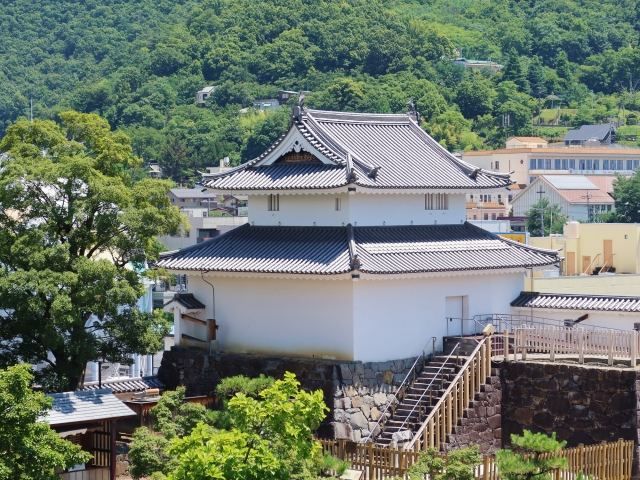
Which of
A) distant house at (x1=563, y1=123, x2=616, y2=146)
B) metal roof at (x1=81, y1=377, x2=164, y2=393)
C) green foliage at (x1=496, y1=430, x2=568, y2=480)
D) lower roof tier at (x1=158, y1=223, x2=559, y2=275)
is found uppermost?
distant house at (x1=563, y1=123, x2=616, y2=146)

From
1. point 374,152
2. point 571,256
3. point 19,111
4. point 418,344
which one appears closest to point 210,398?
point 418,344

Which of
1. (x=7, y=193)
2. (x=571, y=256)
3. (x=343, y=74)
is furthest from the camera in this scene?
(x=343, y=74)

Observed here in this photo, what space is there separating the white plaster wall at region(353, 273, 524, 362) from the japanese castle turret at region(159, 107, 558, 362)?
0.04 m

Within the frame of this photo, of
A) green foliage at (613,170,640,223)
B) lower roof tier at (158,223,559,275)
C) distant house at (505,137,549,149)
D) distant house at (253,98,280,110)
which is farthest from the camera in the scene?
distant house at (253,98,280,110)

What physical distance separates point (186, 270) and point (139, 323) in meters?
2.56

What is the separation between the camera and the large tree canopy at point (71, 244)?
34.8 metres

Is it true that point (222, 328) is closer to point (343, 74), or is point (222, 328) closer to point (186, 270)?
point (186, 270)

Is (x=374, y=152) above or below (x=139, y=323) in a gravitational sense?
above

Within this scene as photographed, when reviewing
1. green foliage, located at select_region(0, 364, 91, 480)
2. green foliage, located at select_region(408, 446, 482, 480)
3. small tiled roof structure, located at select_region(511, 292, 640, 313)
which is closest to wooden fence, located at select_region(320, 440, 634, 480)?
green foliage, located at select_region(408, 446, 482, 480)

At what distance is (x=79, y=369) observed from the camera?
120ft

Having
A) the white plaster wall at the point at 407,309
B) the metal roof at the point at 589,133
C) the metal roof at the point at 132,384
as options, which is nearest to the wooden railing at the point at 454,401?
the white plaster wall at the point at 407,309

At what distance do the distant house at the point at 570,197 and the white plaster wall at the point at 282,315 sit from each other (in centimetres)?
7130

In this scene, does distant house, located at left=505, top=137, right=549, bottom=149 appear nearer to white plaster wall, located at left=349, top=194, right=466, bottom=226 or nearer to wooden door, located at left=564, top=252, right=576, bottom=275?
wooden door, located at left=564, top=252, right=576, bottom=275

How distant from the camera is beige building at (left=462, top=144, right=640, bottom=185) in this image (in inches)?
4722
